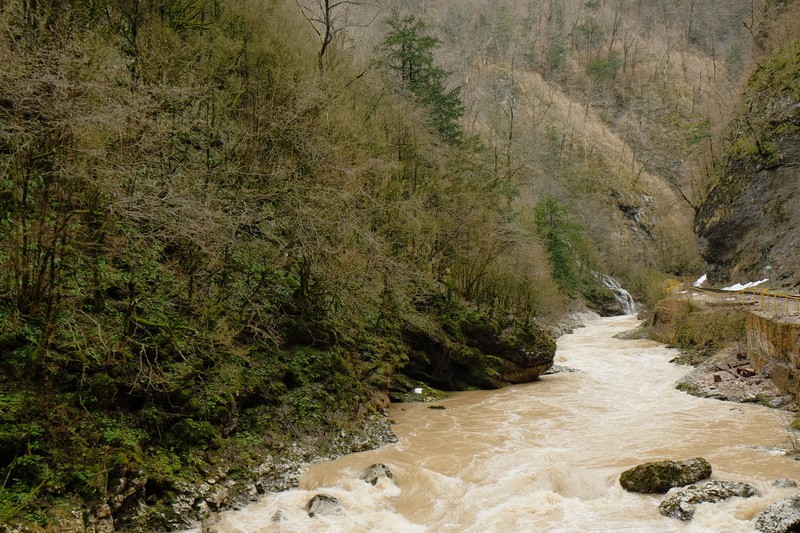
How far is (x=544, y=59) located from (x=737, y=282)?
72312mm

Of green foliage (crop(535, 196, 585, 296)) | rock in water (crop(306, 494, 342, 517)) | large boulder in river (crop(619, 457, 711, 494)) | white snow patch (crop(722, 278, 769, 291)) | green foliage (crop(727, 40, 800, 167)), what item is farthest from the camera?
green foliage (crop(535, 196, 585, 296))

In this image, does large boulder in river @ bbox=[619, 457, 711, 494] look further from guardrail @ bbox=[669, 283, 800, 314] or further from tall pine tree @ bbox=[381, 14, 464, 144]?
tall pine tree @ bbox=[381, 14, 464, 144]

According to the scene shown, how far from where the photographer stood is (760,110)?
33125 mm

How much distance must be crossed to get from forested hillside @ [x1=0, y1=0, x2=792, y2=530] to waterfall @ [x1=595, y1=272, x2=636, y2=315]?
27.1m

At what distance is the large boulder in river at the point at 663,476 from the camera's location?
9703 millimetres

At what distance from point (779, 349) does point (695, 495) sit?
10159 mm

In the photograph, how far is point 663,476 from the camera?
976 cm

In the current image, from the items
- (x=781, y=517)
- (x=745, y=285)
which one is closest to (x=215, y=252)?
(x=781, y=517)

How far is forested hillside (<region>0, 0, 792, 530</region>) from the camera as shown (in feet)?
27.0

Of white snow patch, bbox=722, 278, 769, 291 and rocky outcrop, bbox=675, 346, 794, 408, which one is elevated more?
Result: white snow patch, bbox=722, 278, 769, 291

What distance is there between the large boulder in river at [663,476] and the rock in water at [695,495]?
0.22 metres

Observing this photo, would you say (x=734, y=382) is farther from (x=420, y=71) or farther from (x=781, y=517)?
(x=420, y=71)

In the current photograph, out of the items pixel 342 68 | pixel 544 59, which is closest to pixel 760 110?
pixel 342 68

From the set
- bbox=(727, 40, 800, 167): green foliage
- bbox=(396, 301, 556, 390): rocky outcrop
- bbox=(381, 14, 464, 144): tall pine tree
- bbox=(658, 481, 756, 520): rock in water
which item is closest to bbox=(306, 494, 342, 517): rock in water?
bbox=(658, 481, 756, 520): rock in water
